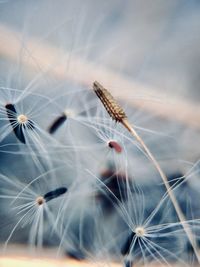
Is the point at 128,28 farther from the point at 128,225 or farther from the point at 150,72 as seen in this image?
the point at 128,225

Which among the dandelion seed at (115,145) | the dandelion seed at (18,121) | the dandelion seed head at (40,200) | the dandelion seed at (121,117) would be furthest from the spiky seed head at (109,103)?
the dandelion seed head at (40,200)

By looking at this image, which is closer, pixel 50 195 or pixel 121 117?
pixel 50 195

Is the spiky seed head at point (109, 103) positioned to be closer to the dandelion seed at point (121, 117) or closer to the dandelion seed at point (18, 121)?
the dandelion seed at point (121, 117)

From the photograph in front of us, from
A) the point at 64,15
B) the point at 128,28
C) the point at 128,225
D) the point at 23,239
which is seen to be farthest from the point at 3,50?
the point at 128,225

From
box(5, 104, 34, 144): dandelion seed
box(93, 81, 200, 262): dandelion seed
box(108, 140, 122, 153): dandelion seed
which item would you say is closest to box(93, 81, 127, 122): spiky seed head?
box(93, 81, 200, 262): dandelion seed

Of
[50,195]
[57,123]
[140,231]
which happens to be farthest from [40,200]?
[140,231]

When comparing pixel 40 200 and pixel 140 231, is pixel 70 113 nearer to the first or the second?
pixel 40 200
